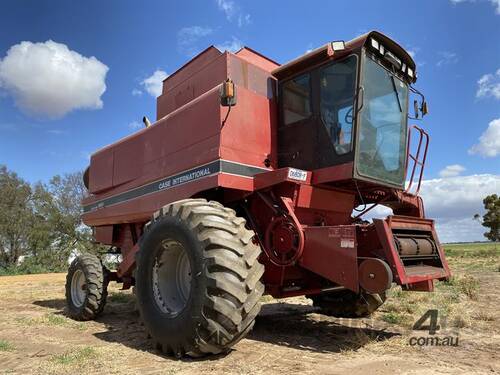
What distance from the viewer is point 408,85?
6664 millimetres

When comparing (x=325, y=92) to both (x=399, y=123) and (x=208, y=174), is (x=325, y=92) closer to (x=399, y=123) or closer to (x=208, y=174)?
(x=399, y=123)

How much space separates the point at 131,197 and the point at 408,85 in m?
5.00

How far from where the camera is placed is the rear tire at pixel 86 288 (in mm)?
7871

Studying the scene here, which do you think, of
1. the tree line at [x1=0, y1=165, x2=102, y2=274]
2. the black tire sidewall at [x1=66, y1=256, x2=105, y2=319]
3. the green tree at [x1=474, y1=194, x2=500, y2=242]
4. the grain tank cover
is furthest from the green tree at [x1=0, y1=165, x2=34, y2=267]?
the green tree at [x1=474, y1=194, x2=500, y2=242]

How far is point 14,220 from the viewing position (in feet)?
117

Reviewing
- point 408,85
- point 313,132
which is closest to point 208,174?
point 313,132

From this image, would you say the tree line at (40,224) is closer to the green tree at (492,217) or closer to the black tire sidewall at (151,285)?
the black tire sidewall at (151,285)

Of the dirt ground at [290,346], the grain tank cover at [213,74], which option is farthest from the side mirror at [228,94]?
the dirt ground at [290,346]

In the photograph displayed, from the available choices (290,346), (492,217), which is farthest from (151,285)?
(492,217)

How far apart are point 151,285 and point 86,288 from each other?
3030 mm

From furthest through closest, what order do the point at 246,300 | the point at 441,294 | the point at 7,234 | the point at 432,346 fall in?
the point at 7,234
the point at 441,294
the point at 432,346
the point at 246,300

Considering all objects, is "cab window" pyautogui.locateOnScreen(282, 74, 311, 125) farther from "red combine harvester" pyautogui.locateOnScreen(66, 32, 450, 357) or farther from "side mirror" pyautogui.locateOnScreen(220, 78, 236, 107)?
"side mirror" pyautogui.locateOnScreen(220, 78, 236, 107)

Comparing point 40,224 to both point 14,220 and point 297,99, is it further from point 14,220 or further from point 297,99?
point 297,99

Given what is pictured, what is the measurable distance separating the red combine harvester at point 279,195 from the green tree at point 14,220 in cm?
3234
